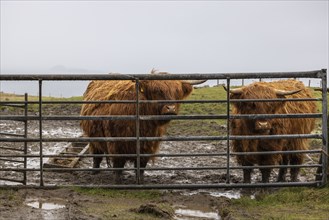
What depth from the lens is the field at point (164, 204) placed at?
616cm

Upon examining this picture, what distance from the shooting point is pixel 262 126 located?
314 inches

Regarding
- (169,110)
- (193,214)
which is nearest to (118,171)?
(169,110)

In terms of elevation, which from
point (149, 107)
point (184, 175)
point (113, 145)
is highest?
point (149, 107)

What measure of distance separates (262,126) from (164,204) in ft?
7.34

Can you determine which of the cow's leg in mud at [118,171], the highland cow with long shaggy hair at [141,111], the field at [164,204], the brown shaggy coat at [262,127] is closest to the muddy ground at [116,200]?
the field at [164,204]

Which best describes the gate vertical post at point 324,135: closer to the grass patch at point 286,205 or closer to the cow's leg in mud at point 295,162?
the grass patch at point 286,205

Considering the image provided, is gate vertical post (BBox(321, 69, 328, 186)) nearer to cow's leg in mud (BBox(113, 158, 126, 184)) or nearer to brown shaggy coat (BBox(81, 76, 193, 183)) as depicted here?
brown shaggy coat (BBox(81, 76, 193, 183))

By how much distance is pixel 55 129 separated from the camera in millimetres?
17094

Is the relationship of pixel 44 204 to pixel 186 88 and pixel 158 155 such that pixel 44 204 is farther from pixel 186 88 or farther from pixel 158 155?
pixel 186 88

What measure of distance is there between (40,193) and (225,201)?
8.54 ft

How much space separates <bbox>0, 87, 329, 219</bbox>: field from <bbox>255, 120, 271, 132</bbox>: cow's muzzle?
96 cm

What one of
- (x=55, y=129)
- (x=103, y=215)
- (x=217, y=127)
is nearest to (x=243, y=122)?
(x=103, y=215)

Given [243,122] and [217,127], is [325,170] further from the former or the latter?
[217,127]

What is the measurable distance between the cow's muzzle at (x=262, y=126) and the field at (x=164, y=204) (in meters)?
0.96
